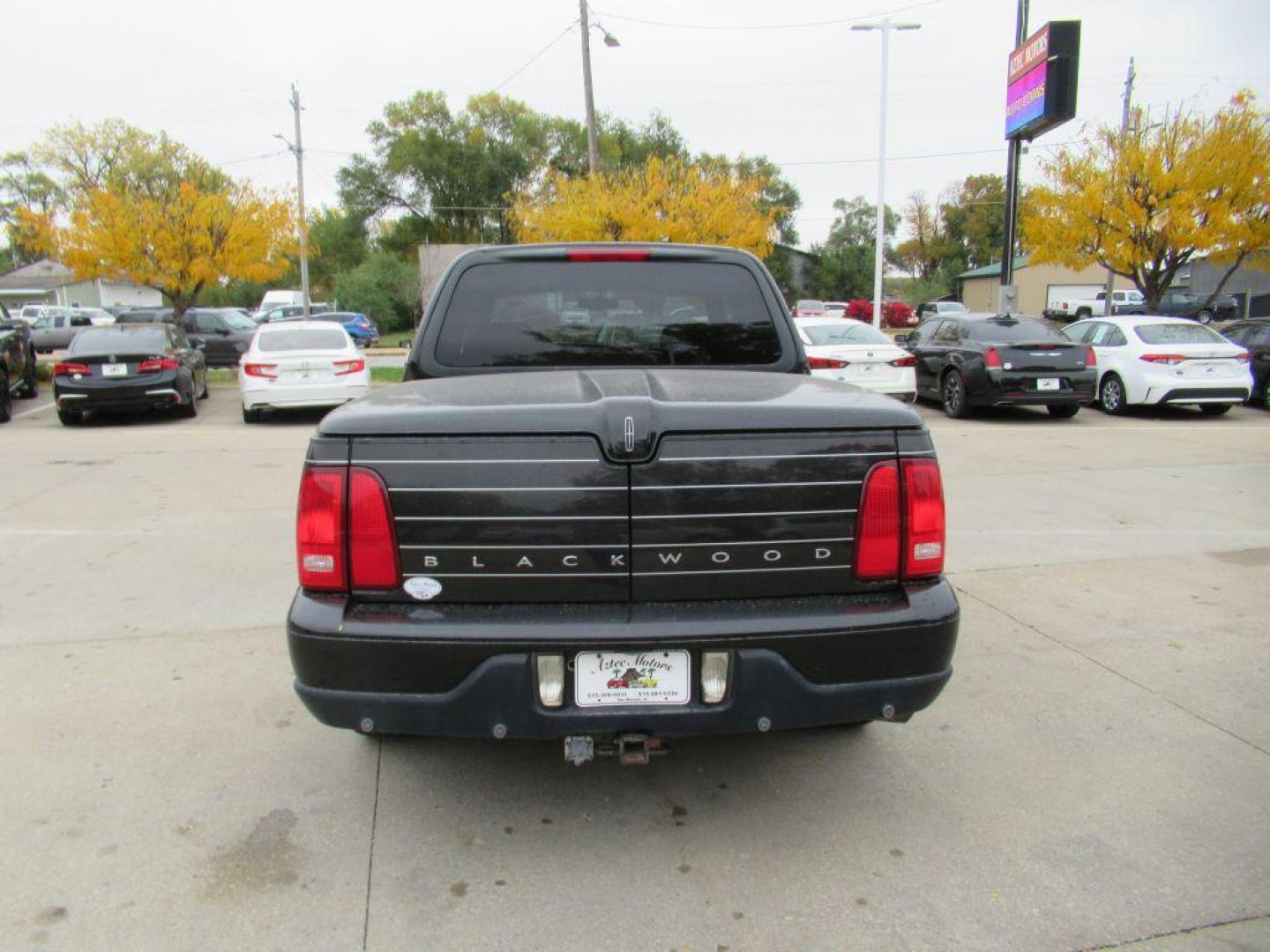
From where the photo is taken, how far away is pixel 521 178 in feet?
182

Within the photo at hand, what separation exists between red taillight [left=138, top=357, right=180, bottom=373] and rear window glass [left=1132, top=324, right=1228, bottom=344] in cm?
1398

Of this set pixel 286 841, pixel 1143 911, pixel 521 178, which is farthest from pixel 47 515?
pixel 521 178

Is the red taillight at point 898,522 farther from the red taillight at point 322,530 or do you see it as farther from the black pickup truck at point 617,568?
the red taillight at point 322,530

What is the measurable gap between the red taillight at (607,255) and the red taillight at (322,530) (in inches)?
68.1

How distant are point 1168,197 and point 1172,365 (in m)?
8.14

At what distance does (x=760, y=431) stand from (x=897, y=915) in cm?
138

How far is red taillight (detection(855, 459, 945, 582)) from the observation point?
8.70 feet

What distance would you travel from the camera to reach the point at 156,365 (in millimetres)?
13211

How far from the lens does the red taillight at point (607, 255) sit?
391 centimetres

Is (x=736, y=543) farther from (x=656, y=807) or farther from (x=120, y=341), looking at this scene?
(x=120, y=341)

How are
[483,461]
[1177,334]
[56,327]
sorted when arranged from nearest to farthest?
[483,461] < [1177,334] < [56,327]

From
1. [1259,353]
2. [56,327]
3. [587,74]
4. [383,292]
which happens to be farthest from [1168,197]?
[56,327]

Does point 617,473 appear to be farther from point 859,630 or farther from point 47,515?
point 47,515

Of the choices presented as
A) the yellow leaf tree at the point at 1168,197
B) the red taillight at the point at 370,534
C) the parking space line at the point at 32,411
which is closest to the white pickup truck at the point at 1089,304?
the yellow leaf tree at the point at 1168,197
